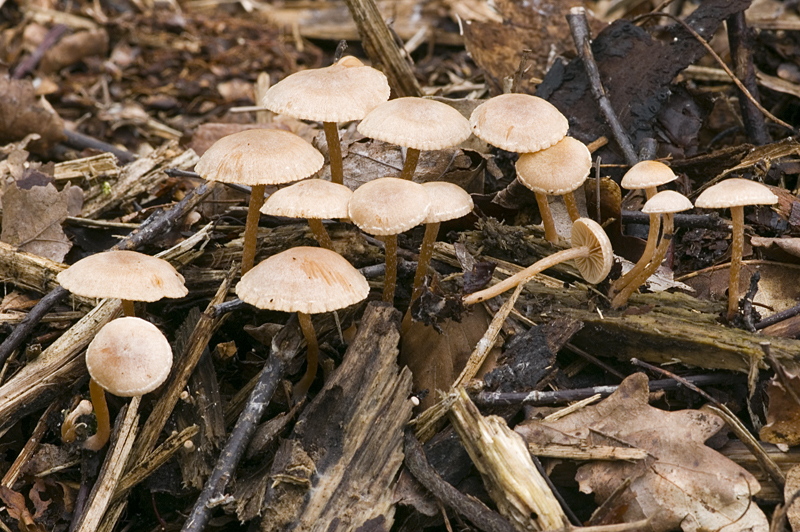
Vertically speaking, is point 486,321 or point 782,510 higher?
point 486,321

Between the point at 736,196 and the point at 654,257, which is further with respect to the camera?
the point at 654,257

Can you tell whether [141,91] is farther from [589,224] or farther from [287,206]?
[589,224]

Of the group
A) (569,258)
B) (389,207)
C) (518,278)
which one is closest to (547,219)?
(569,258)

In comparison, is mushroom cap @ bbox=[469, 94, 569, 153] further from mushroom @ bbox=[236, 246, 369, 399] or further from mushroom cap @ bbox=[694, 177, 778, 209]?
mushroom @ bbox=[236, 246, 369, 399]

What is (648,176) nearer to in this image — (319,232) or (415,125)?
(415,125)

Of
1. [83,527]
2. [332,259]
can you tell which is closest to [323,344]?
[332,259]

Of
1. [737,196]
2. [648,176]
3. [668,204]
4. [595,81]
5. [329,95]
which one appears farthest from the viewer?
[595,81]

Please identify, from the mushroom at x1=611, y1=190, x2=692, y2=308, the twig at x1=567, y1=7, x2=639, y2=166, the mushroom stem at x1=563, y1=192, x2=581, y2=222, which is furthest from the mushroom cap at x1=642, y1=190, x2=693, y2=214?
the twig at x1=567, y1=7, x2=639, y2=166
